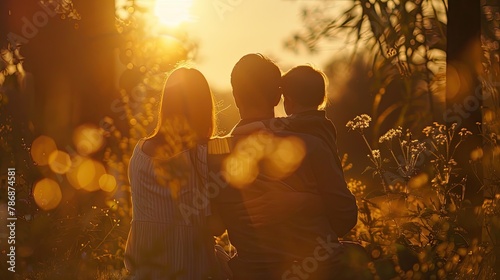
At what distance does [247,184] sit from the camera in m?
4.32

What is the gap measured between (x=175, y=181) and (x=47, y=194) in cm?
256

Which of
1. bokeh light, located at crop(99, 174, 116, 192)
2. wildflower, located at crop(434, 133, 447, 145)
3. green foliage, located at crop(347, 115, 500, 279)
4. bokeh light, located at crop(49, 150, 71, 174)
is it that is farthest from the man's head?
bokeh light, located at crop(49, 150, 71, 174)

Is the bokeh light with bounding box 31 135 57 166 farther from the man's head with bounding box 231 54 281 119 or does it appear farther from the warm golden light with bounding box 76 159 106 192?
the man's head with bounding box 231 54 281 119

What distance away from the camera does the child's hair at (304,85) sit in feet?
15.1

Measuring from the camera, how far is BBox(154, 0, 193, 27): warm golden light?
6465 millimetres

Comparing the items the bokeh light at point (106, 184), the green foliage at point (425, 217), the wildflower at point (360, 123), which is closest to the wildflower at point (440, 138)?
the green foliage at point (425, 217)

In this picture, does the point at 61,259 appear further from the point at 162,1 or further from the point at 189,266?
the point at 162,1

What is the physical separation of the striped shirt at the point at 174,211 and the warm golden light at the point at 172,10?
7.16 ft

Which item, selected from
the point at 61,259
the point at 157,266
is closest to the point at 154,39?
the point at 61,259

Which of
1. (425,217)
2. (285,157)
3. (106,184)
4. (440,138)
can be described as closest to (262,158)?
(285,157)

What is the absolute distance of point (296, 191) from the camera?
4348 mm

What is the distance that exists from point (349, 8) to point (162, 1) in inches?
74.4

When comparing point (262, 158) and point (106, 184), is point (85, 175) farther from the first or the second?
point (262, 158)

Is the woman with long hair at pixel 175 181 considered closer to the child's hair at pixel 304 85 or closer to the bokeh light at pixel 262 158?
the bokeh light at pixel 262 158
